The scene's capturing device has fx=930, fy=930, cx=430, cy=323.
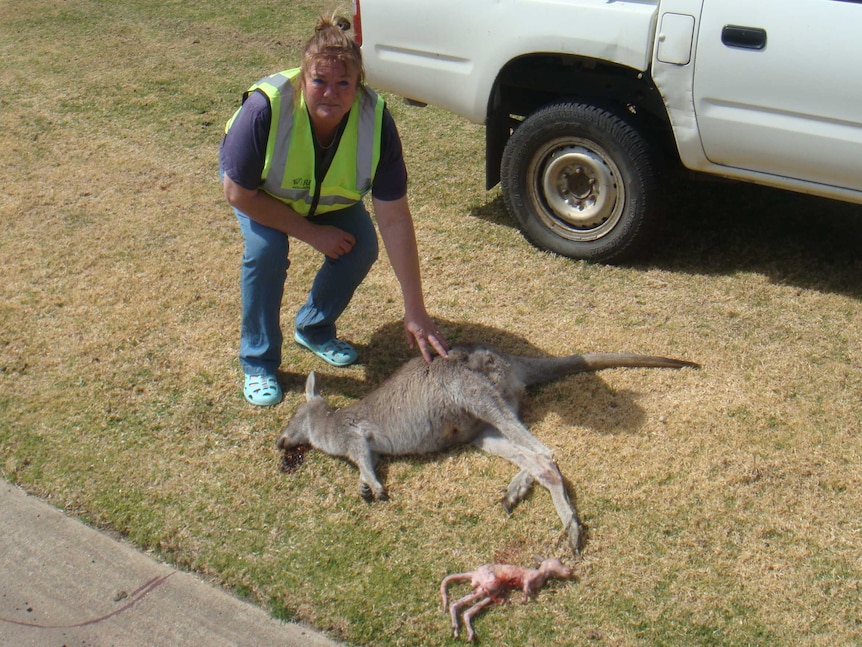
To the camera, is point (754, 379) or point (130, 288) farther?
point (130, 288)

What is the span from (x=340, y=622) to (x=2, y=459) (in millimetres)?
2020

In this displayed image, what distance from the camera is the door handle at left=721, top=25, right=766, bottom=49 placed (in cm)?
486

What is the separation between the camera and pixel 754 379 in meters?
4.80

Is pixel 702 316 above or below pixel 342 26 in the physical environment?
below

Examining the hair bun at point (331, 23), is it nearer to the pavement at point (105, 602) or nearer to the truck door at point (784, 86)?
the truck door at point (784, 86)

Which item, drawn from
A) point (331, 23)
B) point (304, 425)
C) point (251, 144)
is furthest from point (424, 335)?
point (331, 23)

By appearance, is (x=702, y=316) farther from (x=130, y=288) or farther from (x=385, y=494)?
(x=130, y=288)

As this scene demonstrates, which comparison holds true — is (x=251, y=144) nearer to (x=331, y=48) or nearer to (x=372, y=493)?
(x=331, y=48)

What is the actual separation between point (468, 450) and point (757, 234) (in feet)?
9.37

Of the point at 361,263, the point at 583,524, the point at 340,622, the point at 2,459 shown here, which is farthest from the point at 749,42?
the point at 2,459

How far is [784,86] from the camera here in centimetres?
488

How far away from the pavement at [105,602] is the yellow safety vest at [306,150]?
Result: 1800 millimetres

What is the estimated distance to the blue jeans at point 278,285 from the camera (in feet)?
15.1

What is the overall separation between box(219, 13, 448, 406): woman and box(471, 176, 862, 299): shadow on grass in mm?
1956
